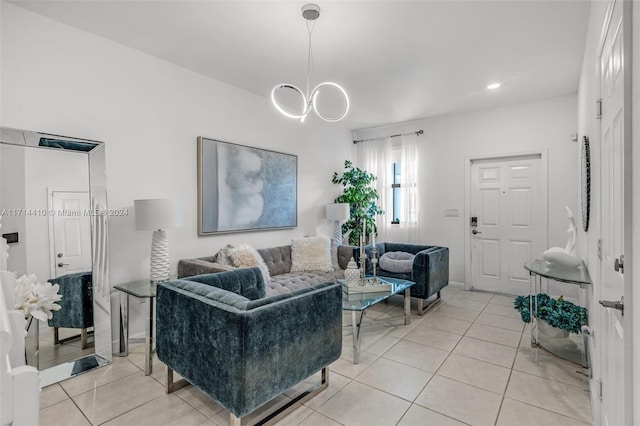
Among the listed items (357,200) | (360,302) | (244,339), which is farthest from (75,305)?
(357,200)

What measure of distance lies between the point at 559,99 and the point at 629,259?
4176 millimetres

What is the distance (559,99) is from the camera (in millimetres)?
4242

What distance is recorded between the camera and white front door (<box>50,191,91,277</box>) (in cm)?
247

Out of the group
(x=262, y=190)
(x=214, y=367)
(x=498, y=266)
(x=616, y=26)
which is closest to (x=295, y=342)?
(x=214, y=367)

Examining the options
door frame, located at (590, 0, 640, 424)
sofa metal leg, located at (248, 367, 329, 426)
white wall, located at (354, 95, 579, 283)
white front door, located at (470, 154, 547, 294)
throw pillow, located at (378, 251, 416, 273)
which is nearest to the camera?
door frame, located at (590, 0, 640, 424)

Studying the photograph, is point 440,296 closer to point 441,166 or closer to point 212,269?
point 441,166

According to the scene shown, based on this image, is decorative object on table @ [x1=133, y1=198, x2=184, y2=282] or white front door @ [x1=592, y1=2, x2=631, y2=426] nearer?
white front door @ [x1=592, y1=2, x2=631, y2=426]

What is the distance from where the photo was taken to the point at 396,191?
5.59m

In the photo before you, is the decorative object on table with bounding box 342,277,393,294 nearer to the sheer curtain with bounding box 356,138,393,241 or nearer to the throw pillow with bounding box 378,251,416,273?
the throw pillow with bounding box 378,251,416,273

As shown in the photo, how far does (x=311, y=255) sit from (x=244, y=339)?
256 cm

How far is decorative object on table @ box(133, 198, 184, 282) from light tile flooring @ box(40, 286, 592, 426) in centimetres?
76

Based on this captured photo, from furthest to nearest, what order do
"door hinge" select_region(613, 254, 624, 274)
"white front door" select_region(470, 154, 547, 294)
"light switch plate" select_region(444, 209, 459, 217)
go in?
"light switch plate" select_region(444, 209, 459, 217) < "white front door" select_region(470, 154, 547, 294) < "door hinge" select_region(613, 254, 624, 274)

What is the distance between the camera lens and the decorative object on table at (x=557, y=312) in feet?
8.41

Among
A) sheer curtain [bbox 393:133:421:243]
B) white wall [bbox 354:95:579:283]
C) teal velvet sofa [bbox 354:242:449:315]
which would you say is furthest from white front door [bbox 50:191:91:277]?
white wall [bbox 354:95:579:283]
